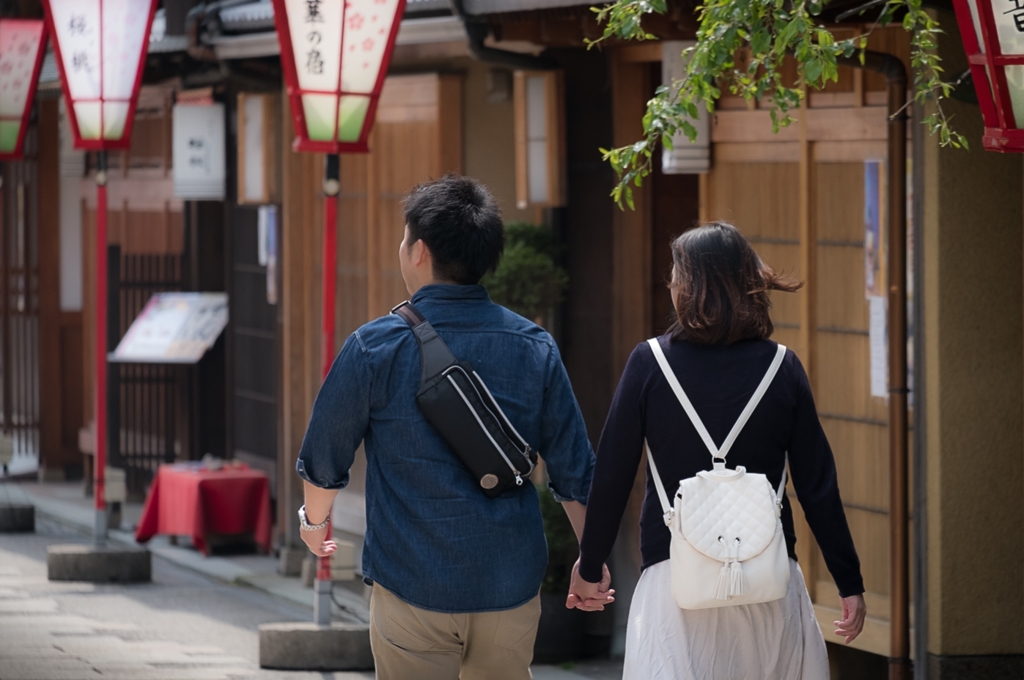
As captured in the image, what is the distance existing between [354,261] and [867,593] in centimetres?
517

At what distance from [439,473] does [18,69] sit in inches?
386

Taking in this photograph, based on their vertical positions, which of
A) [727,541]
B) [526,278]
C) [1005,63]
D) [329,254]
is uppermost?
[1005,63]

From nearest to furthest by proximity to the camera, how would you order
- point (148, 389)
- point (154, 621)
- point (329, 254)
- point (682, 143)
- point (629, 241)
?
point (329, 254), point (682, 143), point (629, 241), point (154, 621), point (148, 389)

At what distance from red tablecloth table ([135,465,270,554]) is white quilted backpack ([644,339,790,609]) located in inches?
342

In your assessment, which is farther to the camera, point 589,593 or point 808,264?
point 808,264

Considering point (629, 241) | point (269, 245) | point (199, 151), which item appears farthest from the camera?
point (199, 151)

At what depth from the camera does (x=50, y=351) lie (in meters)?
17.2

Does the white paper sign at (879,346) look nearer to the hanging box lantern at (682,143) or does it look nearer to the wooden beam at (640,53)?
the hanging box lantern at (682,143)

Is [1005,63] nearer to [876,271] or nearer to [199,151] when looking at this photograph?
[876,271]

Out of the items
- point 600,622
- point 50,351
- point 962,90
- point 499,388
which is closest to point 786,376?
point 499,388

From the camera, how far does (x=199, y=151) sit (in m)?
13.4

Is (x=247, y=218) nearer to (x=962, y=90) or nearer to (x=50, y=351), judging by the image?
(x=50, y=351)

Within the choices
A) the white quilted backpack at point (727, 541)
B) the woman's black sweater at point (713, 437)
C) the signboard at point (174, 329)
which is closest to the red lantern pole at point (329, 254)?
the woman's black sweater at point (713, 437)

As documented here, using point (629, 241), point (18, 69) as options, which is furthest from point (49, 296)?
point (629, 241)
